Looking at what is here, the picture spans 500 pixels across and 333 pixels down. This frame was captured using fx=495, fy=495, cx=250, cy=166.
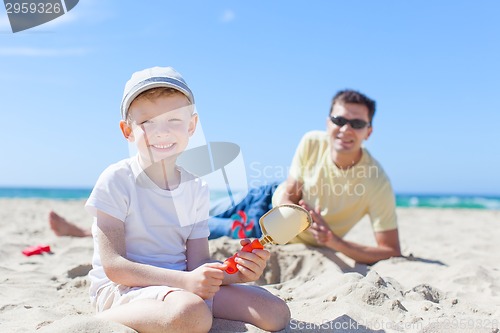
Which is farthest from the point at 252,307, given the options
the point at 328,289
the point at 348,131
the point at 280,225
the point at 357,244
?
the point at 348,131

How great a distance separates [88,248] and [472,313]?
3.06m

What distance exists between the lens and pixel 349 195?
4039 millimetres

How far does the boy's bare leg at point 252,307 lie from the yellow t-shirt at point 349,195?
78.3 inches

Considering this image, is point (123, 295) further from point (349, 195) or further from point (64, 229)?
point (64, 229)

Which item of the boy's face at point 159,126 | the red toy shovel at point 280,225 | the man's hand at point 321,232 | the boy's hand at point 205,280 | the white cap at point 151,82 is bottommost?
the man's hand at point 321,232

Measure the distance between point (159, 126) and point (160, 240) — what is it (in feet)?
1.61

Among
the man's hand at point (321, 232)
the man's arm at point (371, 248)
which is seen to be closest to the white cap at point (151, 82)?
the man's hand at point (321, 232)

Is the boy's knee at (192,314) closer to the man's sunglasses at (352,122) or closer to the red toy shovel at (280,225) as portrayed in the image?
the red toy shovel at (280,225)

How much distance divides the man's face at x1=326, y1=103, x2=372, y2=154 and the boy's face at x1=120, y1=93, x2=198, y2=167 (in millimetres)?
2200

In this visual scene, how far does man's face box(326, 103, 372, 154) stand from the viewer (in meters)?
4.05

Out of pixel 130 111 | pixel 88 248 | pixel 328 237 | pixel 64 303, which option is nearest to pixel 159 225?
pixel 130 111

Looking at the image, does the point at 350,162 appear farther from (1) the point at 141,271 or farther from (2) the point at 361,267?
(1) the point at 141,271

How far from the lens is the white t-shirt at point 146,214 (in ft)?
6.61

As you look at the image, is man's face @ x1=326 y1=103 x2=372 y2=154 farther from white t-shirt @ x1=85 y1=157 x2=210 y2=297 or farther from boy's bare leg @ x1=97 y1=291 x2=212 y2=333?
boy's bare leg @ x1=97 y1=291 x2=212 y2=333
